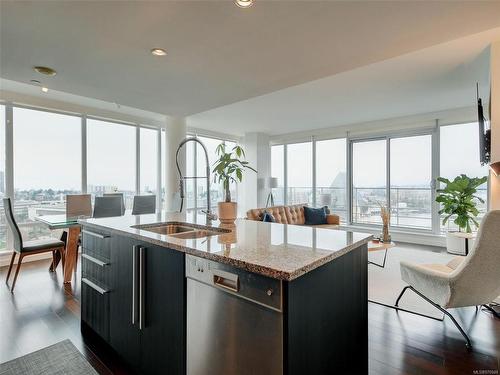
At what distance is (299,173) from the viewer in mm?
7711

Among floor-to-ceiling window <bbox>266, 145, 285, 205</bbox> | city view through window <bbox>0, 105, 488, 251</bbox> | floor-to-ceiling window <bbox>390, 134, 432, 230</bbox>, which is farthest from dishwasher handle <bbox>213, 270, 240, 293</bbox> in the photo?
floor-to-ceiling window <bbox>266, 145, 285, 205</bbox>

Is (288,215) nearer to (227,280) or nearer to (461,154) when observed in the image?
(461,154)

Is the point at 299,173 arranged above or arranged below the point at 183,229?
above

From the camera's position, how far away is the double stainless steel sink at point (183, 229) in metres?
1.92

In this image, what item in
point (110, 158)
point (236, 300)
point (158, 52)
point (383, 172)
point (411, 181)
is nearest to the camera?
point (236, 300)

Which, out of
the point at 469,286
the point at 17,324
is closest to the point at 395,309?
the point at 469,286

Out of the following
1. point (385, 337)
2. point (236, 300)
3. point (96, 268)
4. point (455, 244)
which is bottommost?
point (385, 337)

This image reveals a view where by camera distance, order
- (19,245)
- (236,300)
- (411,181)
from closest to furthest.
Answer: (236,300) → (19,245) → (411,181)

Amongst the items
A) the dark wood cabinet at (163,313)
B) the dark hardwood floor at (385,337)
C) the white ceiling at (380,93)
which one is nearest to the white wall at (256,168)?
the white ceiling at (380,93)

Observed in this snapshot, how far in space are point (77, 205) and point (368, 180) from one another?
19.7 feet

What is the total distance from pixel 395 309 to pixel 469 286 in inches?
32.6

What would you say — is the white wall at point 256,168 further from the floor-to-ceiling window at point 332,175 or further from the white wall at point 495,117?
the white wall at point 495,117

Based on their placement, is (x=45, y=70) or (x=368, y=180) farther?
(x=368, y=180)

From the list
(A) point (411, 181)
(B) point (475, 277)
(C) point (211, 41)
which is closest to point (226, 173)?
(C) point (211, 41)
